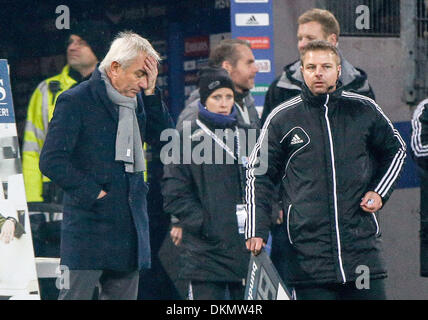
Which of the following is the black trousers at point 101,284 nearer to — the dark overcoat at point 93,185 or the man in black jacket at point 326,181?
the dark overcoat at point 93,185

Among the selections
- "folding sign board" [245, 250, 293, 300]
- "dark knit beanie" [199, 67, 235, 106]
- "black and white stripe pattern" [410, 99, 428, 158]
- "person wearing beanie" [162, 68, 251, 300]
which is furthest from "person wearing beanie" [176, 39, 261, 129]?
"folding sign board" [245, 250, 293, 300]

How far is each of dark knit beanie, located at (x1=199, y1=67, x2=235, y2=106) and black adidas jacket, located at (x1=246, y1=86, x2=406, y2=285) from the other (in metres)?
1.07

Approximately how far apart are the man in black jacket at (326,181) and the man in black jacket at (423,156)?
0.96 meters

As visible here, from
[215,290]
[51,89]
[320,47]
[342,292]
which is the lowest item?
[215,290]

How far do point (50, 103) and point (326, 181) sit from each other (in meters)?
3.06

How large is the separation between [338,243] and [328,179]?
36 centimetres

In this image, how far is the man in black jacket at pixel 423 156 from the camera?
318 inches

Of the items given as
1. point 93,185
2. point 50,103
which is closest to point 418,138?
point 93,185

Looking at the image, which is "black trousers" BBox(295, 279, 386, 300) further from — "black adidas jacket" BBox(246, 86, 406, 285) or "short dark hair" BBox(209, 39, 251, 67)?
"short dark hair" BBox(209, 39, 251, 67)

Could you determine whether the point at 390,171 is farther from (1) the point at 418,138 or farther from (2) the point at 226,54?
(2) the point at 226,54

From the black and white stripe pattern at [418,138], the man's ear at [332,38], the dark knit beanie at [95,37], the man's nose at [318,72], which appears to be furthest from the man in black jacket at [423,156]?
the dark knit beanie at [95,37]

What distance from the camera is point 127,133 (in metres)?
7.31

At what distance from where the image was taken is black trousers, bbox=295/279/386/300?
6922 millimetres
